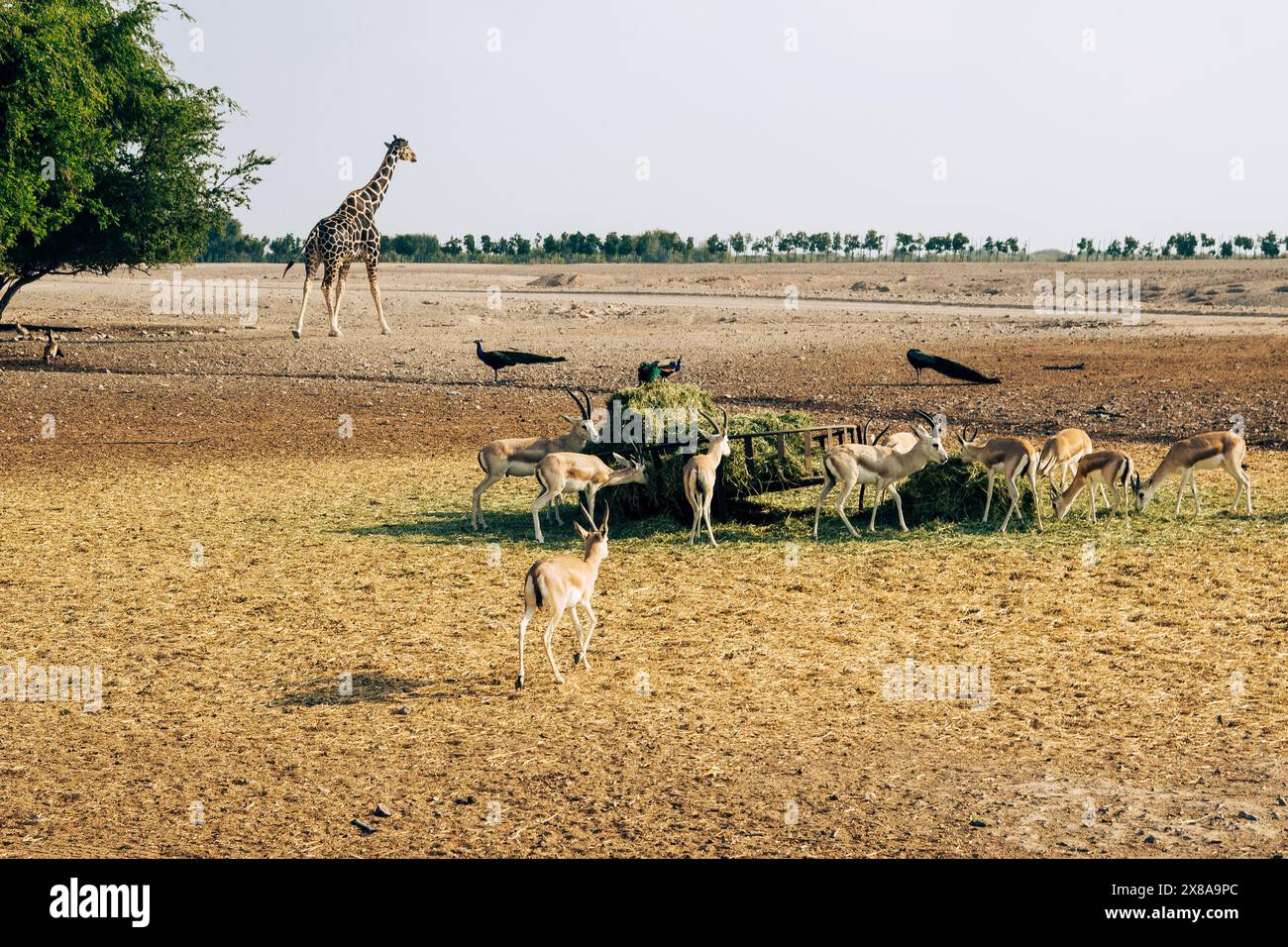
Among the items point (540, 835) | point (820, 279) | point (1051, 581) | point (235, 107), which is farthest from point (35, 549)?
point (820, 279)

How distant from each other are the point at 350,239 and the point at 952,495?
22484 mm

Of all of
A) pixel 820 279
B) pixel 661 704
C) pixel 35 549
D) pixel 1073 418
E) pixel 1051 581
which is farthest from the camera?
pixel 820 279

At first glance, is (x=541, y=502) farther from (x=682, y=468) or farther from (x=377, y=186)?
(x=377, y=186)

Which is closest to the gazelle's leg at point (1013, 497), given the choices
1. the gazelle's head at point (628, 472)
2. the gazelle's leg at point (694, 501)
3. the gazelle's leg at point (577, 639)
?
the gazelle's leg at point (694, 501)

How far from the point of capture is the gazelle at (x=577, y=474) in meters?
13.1

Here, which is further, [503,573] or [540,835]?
[503,573]

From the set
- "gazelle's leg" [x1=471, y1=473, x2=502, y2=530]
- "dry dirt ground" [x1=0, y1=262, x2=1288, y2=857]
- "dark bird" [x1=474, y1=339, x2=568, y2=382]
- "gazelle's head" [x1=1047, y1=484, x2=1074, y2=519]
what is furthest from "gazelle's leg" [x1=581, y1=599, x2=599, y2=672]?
"dark bird" [x1=474, y1=339, x2=568, y2=382]

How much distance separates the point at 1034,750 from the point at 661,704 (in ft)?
7.68

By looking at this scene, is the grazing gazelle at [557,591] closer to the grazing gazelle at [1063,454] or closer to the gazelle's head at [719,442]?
the gazelle's head at [719,442]

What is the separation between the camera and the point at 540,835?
21.4 ft

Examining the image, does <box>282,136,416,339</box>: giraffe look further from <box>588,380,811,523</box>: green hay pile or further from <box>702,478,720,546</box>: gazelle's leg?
<box>702,478,720,546</box>: gazelle's leg

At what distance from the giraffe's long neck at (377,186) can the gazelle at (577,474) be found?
21889 millimetres

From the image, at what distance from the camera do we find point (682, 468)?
13.9 meters
